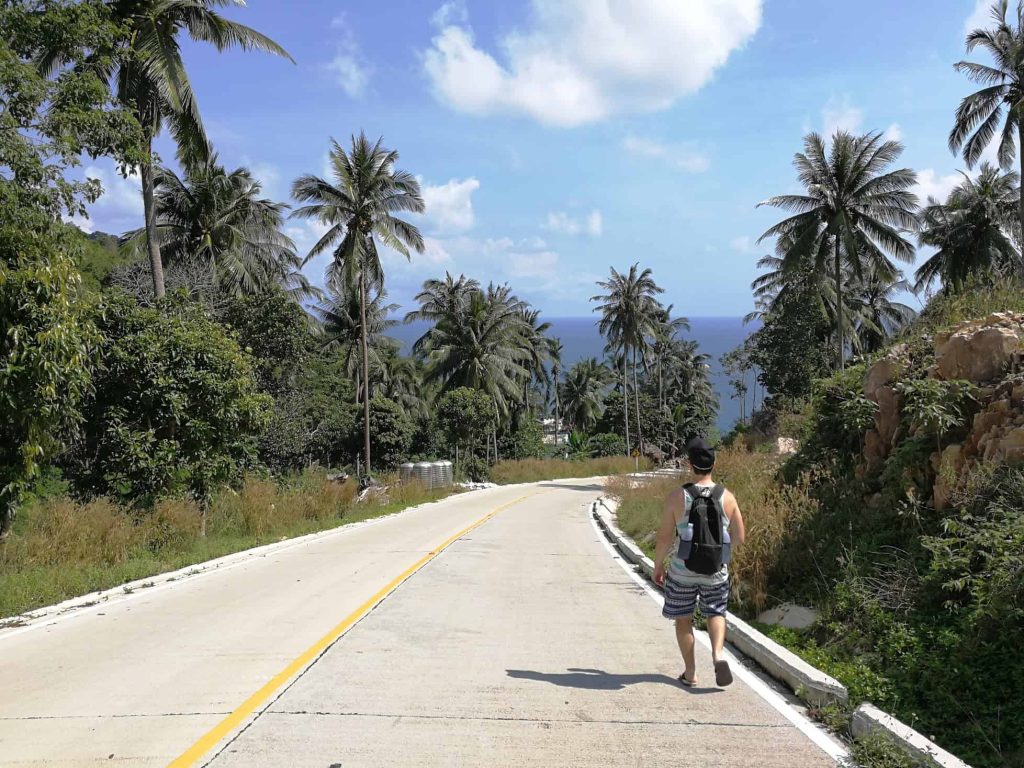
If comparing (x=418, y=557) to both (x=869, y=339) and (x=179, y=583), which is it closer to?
(x=179, y=583)

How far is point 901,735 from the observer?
4.75 meters

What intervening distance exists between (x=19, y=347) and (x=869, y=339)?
54382 mm

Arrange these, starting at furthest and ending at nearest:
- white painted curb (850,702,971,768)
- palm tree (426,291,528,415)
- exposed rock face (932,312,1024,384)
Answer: palm tree (426,291,528,415) → exposed rock face (932,312,1024,384) → white painted curb (850,702,971,768)

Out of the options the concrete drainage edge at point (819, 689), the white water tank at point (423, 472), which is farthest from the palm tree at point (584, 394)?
the concrete drainage edge at point (819, 689)

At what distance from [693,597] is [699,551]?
46 centimetres

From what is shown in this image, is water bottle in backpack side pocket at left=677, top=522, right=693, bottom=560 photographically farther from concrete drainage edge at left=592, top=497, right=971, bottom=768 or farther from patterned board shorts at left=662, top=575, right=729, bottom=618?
concrete drainage edge at left=592, top=497, right=971, bottom=768

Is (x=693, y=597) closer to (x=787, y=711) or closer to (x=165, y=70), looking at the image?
(x=787, y=711)

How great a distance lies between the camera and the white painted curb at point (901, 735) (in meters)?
4.41

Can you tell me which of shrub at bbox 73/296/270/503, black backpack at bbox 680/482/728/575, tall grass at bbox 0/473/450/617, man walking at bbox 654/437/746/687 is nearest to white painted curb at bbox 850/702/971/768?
man walking at bbox 654/437/746/687

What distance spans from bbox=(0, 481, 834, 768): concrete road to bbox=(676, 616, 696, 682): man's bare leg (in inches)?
6.4

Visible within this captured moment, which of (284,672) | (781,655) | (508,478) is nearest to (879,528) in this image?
(781,655)

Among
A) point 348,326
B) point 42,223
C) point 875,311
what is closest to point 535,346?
point 348,326

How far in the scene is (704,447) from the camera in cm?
604

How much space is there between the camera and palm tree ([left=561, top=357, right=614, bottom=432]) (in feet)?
297
